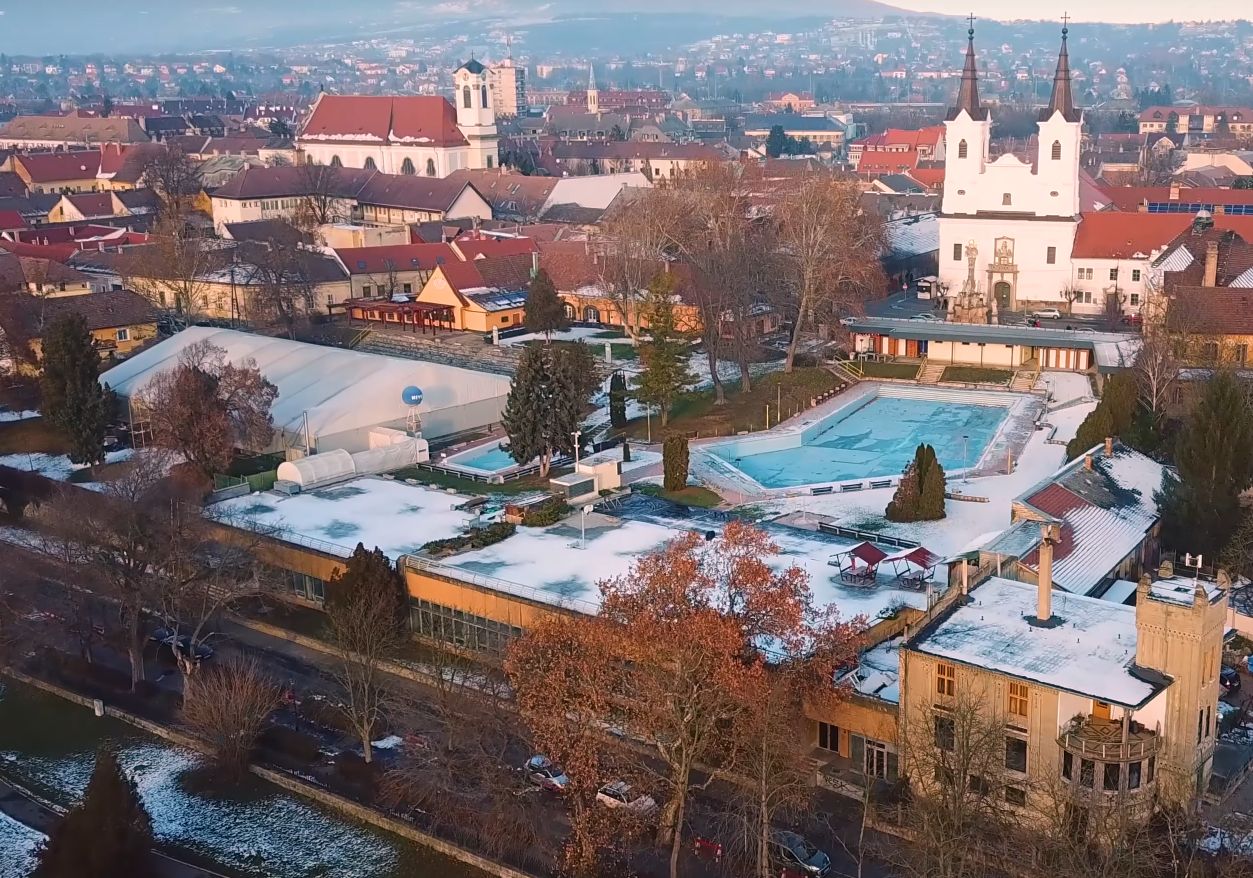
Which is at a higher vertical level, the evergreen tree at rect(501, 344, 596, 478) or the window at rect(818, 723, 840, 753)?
the evergreen tree at rect(501, 344, 596, 478)

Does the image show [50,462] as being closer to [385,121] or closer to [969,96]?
[969,96]

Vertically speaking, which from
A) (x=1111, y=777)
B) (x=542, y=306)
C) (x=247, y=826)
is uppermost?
(x=542, y=306)

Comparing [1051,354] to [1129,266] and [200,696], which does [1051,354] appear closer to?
[1129,266]

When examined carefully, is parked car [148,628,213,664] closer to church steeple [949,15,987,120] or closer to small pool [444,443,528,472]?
small pool [444,443,528,472]

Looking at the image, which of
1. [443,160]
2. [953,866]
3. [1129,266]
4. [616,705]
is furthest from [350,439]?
[443,160]

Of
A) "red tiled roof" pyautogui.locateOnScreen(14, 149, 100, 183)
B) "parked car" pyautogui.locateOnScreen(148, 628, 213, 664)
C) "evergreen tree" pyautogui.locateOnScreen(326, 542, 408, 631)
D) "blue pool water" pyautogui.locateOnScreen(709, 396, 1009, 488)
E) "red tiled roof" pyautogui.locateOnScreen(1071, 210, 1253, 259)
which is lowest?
"parked car" pyautogui.locateOnScreen(148, 628, 213, 664)

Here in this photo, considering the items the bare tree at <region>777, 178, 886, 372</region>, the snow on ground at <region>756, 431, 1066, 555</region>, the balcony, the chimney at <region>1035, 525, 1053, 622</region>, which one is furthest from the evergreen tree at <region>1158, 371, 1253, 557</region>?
the bare tree at <region>777, 178, 886, 372</region>

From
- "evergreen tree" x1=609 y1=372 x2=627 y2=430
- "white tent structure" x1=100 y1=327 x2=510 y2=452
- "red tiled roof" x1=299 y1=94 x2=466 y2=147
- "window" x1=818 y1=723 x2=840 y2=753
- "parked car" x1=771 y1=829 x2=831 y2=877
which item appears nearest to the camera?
"parked car" x1=771 y1=829 x2=831 y2=877

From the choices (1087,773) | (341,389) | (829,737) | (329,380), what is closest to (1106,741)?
(1087,773)
